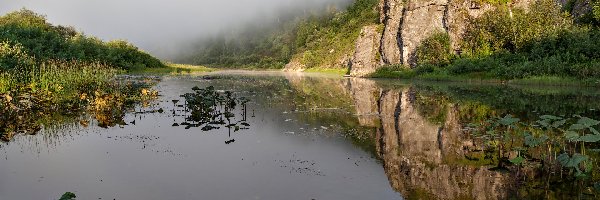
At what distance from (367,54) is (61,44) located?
2798 inches

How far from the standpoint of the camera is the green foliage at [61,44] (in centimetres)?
7900

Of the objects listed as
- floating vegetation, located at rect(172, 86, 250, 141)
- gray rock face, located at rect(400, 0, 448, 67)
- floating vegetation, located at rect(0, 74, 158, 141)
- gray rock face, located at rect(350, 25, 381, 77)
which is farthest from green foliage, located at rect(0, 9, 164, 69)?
gray rock face, located at rect(400, 0, 448, 67)

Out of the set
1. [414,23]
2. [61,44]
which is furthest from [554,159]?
[61,44]

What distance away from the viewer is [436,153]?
50.9ft

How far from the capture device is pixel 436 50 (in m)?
84.7

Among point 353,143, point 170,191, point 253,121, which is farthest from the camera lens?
point 253,121

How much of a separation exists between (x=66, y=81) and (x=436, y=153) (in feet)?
88.9

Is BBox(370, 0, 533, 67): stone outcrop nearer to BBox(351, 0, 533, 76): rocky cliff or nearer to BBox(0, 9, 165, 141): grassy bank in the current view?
BBox(351, 0, 533, 76): rocky cliff

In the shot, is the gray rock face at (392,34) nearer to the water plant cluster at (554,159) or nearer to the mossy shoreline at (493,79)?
the mossy shoreline at (493,79)

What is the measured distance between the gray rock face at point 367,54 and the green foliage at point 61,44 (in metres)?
56.0

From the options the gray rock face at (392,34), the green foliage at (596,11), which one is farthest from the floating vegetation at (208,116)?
the gray rock face at (392,34)

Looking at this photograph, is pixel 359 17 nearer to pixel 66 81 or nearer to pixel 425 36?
pixel 425 36

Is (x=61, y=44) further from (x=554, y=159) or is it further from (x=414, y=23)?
(x=554, y=159)

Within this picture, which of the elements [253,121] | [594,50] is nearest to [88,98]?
[253,121]
